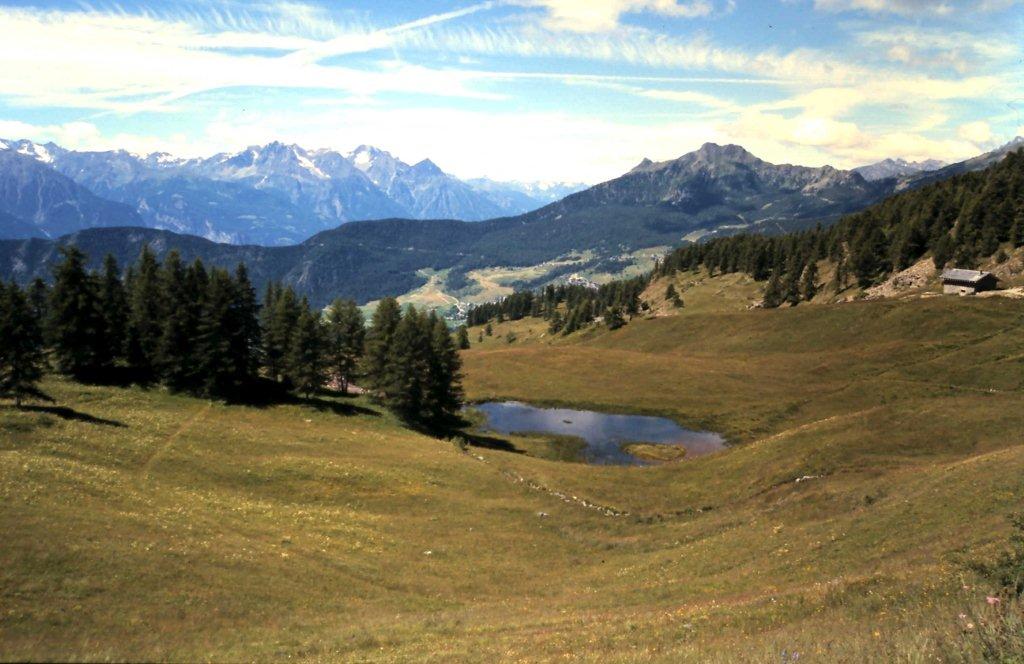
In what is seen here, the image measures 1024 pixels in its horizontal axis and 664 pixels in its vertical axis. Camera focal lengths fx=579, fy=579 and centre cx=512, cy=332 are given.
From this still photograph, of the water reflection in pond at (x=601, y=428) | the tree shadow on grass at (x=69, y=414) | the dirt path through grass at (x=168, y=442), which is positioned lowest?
the water reflection in pond at (x=601, y=428)

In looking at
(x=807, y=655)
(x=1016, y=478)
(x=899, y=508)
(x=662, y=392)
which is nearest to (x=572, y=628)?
(x=807, y=655)

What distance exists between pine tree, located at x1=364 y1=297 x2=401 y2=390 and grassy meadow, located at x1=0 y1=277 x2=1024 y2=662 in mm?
4798

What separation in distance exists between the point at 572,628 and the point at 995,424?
173 feet

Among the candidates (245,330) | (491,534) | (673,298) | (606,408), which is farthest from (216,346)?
(673,298)

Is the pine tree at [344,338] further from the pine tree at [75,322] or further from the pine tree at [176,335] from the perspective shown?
the pine tree at [75,322]

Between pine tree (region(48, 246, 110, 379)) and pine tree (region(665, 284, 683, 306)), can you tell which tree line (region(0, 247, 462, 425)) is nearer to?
pine tree (region(48, 246, 110, 379))

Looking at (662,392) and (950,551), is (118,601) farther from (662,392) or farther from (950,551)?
(662,392)

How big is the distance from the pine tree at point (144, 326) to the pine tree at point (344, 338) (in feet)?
77.2

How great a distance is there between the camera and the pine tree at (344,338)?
93375mm

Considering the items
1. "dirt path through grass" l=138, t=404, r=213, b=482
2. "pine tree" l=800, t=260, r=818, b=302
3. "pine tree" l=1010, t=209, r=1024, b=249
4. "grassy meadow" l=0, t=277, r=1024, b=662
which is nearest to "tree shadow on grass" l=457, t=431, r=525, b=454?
"grassy meadow" l=0, t=277, r=1024, b=662

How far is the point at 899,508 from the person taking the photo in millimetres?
35219

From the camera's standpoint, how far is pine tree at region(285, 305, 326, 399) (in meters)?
78.6

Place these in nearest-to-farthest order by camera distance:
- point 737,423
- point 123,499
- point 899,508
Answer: point 899,508, point 123,499, point 737,423

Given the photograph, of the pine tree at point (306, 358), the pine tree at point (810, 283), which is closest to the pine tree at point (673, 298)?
the pine tree at point (810, 283)
